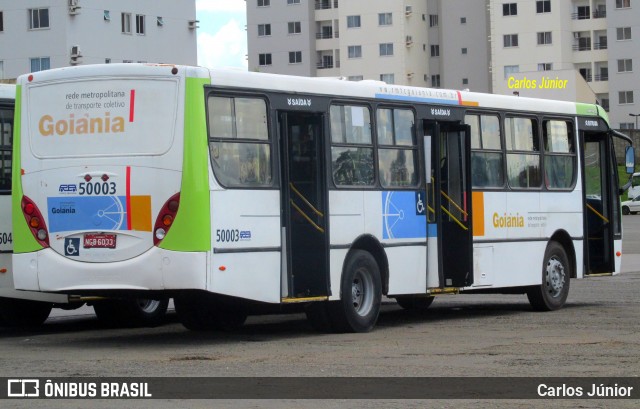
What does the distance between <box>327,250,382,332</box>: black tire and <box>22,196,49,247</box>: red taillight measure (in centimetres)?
341

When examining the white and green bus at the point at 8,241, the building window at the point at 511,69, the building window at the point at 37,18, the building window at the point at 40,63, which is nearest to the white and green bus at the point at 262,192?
the white and green bus at the point at 8,241

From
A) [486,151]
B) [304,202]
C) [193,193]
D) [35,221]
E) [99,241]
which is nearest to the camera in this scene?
[193,193]

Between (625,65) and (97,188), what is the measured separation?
335 ft

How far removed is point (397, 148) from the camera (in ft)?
60.0

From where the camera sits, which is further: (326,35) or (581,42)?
(326,35)

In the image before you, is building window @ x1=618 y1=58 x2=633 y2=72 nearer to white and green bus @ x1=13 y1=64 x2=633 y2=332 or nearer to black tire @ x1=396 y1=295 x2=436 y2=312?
black tire @ x1=396 y1=295 x2=436 y2=312

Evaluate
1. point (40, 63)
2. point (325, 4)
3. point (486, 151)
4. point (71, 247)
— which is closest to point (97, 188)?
point (71, 247)

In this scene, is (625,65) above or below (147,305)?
above

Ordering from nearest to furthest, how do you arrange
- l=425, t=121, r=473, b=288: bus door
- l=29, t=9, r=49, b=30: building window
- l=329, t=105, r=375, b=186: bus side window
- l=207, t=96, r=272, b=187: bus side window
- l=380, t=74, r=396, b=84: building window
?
l=207, t=96, r=272, b=187: bus side window, l=329, t=105, r=375, b=186: bus side window, l=425, t=121, r=473, b=288: bus door, l=29, t=9, r=49, b=30: building window, l=380, t=74, r=396, b=84: building window

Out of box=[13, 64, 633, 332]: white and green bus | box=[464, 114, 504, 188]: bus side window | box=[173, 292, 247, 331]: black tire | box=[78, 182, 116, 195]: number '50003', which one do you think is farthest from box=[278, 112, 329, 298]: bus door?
box=[464, 114, 504, 188]: bus side window

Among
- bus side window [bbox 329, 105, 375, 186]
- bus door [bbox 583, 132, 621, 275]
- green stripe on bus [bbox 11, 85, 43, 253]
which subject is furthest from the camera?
bus door [bbox 583, 132, 621, 275]

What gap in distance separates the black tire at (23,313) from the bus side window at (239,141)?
4586 mm

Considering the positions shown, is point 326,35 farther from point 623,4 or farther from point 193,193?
point 193,193

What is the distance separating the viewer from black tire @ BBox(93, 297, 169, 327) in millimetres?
19688
